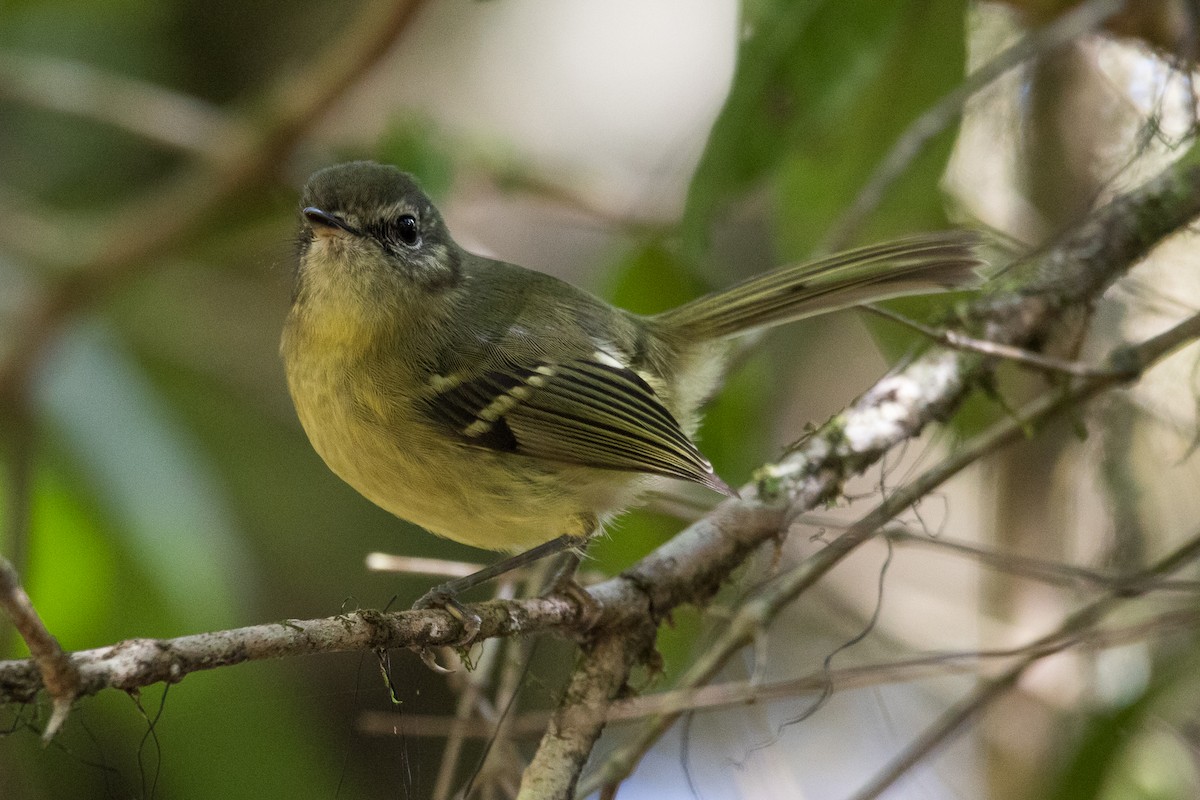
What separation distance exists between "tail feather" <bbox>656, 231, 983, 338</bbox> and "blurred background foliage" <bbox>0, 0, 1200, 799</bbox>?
0.20m

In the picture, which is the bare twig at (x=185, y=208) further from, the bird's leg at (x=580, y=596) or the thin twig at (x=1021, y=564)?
the thin twig at (x=1021, y=564)

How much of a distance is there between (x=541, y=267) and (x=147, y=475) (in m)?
2.08

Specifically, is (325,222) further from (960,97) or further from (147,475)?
(960,97)

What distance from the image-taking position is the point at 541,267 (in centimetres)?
520

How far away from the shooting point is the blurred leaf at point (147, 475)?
3.30 m

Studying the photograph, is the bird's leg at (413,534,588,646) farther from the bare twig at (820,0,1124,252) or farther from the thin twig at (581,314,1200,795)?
the bare twig at (820,0,1124,252)

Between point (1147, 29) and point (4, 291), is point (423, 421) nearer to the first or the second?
point (1147, 29)

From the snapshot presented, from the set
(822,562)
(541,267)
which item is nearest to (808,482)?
(822,562)

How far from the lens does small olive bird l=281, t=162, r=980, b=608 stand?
2635 millimetres

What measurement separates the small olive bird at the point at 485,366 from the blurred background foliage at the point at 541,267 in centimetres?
26

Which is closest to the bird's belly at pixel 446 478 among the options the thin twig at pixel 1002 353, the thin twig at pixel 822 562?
the thin twig at pixel 822 562

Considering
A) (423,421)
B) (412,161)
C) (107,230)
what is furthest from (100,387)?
(423,421)

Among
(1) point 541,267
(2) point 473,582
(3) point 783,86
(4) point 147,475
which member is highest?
(1) point 541,267

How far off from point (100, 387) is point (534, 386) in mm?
1876
